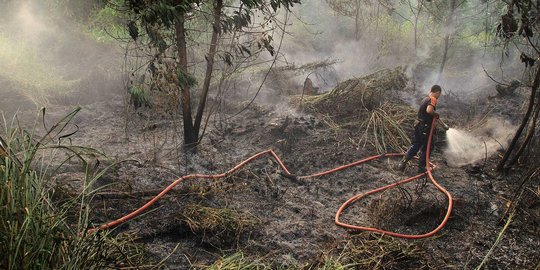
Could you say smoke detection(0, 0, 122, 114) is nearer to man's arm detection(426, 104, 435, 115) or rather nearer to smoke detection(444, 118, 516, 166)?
man's arm detection(426, 104, 435, 115)

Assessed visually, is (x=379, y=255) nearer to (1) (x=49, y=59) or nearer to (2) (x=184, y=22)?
(2) (x=184, y=22)

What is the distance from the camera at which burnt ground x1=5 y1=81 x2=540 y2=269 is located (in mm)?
3711

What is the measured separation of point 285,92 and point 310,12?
744 cm

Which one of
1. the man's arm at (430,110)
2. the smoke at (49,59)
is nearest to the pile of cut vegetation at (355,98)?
the man's arm at (430,110)

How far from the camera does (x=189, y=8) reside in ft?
13.3

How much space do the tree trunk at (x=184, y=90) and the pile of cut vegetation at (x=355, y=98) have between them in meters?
2.90

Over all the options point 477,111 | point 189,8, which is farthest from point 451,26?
point 189,8

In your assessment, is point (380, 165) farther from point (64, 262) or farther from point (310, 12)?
point (310, 12)

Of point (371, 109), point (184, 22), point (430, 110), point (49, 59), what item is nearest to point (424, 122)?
point (430, 110)

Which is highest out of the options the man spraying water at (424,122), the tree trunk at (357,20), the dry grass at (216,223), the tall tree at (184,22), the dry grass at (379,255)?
the tree trunk at (357,20)

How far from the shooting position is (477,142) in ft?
22.8

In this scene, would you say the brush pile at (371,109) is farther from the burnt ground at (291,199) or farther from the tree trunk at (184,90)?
the tree trunk at (184,90)

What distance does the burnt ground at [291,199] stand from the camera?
3.71 meters

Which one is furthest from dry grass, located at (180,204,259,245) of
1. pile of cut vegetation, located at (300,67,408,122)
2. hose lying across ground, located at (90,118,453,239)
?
pile of cut vegetation, located at (300,67,408,122)
